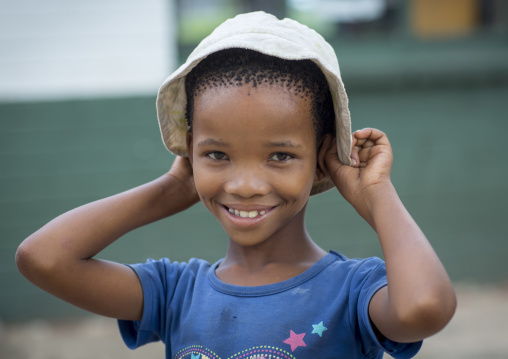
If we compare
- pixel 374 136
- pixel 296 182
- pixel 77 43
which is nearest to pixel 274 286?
pixel 296 182

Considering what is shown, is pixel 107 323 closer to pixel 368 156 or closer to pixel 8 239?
pixel 8 239

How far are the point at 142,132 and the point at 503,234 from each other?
3539mm

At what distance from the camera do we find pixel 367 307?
172cm

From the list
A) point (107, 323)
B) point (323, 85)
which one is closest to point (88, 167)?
point (107, 323)

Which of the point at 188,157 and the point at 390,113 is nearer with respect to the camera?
the point at 188,157

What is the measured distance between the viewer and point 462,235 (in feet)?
19.5

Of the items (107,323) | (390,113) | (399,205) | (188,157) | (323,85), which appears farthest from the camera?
(390,113)

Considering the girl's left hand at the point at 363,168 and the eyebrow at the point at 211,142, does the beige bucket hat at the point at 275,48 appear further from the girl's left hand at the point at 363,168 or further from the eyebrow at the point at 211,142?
the eyebrow at the point at 211,142

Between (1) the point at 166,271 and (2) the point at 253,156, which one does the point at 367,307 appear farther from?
(1) the point at 166,271

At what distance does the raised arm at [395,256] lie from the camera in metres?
1.55

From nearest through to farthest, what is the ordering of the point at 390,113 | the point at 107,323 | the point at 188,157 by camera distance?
the point at 188,157 → the point at 107,323 → the point at 390,113

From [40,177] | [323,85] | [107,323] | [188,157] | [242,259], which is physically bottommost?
[107,323]

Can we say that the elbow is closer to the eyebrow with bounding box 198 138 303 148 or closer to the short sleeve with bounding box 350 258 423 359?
the short sleeve with bounding box 350 258 423 359

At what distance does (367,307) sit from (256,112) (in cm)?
62
